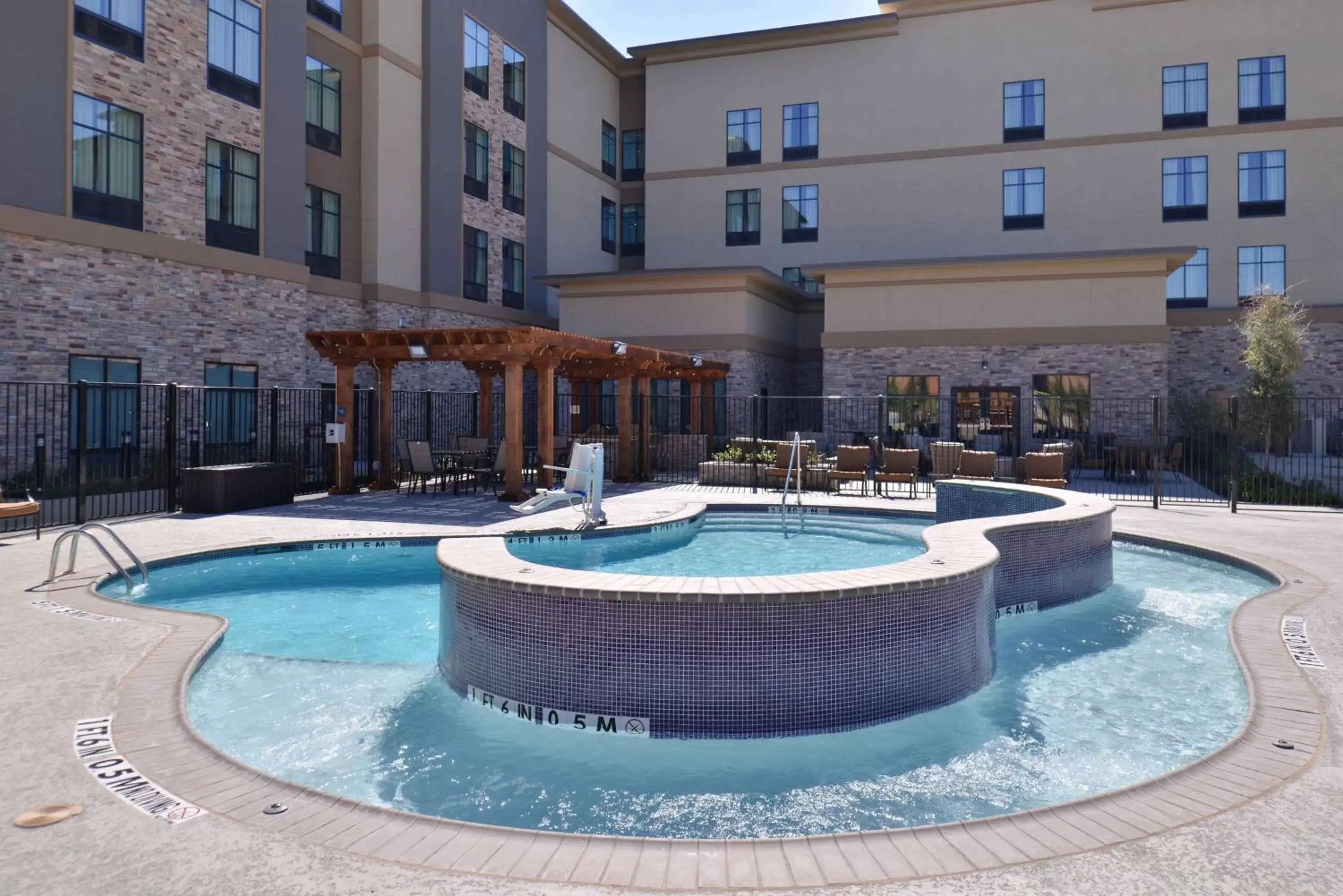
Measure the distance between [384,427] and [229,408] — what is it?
14.7 ft

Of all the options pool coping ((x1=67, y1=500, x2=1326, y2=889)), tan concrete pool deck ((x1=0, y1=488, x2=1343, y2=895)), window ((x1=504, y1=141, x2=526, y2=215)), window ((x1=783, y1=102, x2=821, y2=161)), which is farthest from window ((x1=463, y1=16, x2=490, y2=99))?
pool coping ((x1=67, y1=500, x2=1326, y2=889))

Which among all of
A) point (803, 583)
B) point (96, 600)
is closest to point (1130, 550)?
point (803, 583)

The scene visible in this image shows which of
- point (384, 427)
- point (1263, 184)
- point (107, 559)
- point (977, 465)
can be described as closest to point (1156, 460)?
point (977, 465)

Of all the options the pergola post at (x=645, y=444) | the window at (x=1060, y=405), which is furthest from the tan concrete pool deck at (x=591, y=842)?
the window at (x=1060, y=405)

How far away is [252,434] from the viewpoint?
19.6 metres

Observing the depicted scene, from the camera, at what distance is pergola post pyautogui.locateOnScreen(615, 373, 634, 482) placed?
1878 cm

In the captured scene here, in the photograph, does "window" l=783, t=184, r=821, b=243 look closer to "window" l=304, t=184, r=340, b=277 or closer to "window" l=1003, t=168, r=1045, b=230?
"window" l=1003, t=168, r=1045, b=230

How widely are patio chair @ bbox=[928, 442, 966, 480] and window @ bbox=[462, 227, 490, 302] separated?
14.8 meters

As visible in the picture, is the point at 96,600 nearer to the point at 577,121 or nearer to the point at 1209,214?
the point at 577,121

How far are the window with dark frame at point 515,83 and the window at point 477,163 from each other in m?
1.91

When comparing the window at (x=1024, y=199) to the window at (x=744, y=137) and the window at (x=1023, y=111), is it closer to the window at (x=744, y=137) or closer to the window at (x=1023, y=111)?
the window at (x=1023, y=111)

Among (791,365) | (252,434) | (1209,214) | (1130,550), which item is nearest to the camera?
(1130,550)

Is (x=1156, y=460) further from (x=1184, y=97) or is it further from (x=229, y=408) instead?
(x=1184, y=97)

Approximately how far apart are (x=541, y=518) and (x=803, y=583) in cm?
792
